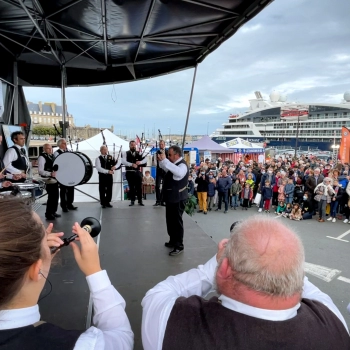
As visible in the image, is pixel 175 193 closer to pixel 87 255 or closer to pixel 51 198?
pixel 51 198

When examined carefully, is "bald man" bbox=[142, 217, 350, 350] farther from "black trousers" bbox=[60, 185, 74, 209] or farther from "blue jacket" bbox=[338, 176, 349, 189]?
"blue jacket" bbox=[338, 176, 349, 189]

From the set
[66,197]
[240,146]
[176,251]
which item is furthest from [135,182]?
[240,146]

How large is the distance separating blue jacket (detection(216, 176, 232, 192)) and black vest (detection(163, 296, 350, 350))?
8996 millimetres

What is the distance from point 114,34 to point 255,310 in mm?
6056

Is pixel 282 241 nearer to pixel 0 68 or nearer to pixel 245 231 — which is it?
pixel 245 231

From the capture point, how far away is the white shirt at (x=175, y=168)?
3.62 metres

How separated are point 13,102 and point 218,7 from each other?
5.57 metres

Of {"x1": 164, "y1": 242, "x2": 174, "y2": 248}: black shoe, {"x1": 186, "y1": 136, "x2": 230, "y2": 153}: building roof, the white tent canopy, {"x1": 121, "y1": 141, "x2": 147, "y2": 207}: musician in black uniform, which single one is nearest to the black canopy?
{"x1": 121, "y1": 141, "x2": 147, "y2": 207}: musician in black uniform

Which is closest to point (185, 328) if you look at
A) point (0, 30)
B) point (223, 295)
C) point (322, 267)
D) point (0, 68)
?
point (223, 295)

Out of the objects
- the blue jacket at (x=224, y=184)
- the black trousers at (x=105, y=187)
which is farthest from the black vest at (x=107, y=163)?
the blue jacket at (x=224, y=184)

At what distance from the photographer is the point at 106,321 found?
35.2 inches

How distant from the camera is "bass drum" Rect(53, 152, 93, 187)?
15.2ft

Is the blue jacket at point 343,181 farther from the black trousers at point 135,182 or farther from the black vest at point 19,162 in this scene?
the black vest at point 19,162


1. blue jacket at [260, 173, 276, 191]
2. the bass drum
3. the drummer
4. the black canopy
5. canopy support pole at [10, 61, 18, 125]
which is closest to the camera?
the black canopy
